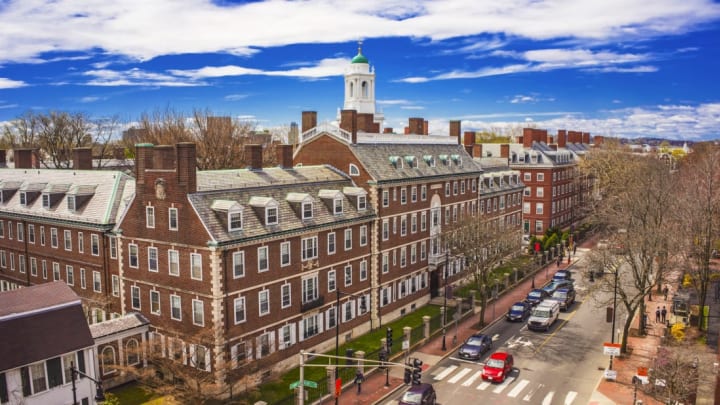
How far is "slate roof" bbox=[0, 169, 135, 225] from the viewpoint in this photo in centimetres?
4509

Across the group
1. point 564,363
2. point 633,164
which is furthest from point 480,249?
point 633,164

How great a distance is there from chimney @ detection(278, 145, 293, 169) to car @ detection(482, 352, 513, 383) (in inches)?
917

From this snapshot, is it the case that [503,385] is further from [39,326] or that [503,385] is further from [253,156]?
[39,326]

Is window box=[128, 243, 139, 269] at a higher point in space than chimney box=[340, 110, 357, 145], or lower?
lower

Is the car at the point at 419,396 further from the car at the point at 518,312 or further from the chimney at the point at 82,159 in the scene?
the chimney at the point at 82,159

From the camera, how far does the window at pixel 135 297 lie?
40.9 meters

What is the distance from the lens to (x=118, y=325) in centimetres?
3841

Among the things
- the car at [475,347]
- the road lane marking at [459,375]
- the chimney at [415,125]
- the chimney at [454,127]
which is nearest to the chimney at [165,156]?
the road lane marking at [459,375]

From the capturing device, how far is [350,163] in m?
51.1

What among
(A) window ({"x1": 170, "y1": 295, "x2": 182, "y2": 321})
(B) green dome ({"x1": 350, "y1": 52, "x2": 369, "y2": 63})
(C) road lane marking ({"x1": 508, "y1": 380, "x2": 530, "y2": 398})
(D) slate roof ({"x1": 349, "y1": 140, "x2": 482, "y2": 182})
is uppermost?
(B) green dome ({"x1": 350, "y1": 52, "x2": 369, "y2": 63})

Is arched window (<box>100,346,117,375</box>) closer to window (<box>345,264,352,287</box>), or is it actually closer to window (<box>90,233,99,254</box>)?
window (<box>90,233,99,254</box>)

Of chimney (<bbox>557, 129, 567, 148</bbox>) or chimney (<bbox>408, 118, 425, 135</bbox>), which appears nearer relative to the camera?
chimney (<bbox>408, 118, 425, 135</bbox>)

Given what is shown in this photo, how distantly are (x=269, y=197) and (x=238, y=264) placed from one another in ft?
18.7

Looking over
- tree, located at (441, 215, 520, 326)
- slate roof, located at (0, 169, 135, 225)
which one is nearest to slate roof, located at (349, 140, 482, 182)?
tree, located at (441, 215, 520, 326)
